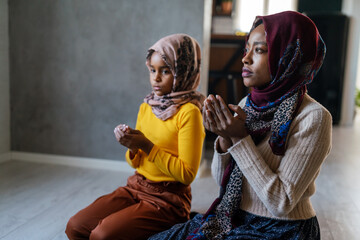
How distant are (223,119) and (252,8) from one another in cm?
631

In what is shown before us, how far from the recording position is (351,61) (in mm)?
6340

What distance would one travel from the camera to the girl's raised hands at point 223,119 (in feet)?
3.48

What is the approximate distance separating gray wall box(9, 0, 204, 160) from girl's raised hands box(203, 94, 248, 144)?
5.45 ft

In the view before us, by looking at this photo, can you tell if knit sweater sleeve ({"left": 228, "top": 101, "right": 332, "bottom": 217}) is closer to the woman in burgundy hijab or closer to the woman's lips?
the woman in burgundy hijab

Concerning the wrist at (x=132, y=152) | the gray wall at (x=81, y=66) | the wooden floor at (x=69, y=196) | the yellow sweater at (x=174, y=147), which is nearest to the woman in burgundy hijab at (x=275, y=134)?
the yellow sweater at (x=174, y=147)

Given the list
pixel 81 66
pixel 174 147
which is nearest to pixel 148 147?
pixel 174 147

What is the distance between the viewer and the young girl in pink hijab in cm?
143

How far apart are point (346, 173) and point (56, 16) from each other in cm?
289

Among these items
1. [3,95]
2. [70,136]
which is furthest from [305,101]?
[3,95]

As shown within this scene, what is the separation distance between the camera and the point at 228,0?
4.72 meters

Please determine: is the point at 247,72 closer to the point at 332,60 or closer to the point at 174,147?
the point at 174,147

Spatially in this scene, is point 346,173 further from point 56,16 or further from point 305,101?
point 56,16

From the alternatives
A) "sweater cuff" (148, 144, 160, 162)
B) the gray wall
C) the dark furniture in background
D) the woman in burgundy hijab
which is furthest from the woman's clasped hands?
the dark furniture in background

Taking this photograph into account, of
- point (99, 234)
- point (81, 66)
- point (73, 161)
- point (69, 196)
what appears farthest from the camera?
point (73, 161)
